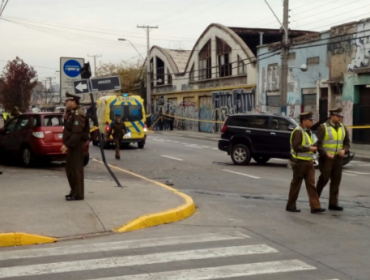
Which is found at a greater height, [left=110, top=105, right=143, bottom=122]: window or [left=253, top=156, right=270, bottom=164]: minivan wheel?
[left=110, top=105, right=143, bottom=122]: window

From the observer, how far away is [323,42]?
A: 99.6 feet

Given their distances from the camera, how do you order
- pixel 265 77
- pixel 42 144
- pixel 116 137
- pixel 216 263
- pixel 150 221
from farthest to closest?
pixel 265 77 → pixel 116 137 → pixel 42 144 → pixel 150 221 → pixel 216 263

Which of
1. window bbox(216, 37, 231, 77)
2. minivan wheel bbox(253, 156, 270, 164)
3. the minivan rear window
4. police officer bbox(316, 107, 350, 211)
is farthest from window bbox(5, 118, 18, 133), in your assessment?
window bbox(216, 37, 231, 77)

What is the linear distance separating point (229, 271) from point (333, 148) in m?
4.68

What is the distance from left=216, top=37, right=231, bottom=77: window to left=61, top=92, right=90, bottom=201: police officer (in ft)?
110

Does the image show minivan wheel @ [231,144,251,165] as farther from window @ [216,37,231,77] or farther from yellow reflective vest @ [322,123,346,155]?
window @ [216,37,231,77]

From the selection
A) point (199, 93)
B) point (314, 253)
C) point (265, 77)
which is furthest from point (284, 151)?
point (199, 93)

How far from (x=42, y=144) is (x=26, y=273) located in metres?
10.7

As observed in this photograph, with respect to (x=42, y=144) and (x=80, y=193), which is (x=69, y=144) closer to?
(x=80, y=193)

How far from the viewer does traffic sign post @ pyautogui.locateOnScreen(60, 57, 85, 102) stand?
46.0ft

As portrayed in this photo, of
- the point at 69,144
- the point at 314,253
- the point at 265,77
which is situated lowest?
the point at 314,253

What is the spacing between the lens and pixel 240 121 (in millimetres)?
19750

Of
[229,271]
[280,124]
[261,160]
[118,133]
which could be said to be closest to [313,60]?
[261,160]

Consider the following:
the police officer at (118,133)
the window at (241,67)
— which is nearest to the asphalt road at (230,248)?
the police officer at (118,133)
